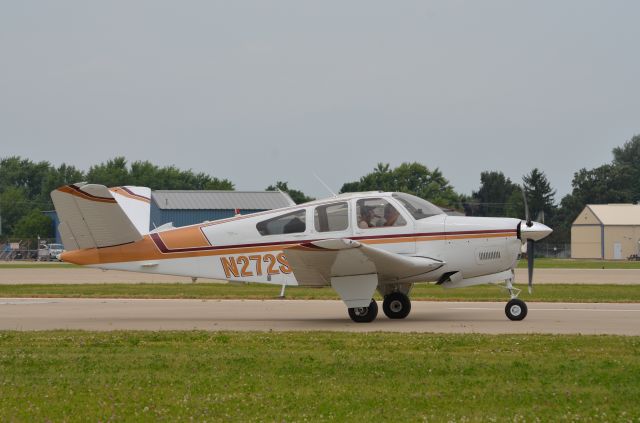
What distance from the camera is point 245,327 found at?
611 inches

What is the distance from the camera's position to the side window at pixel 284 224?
16469 millimetres

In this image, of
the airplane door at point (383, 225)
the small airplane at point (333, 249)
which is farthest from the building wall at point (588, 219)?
the airplane door at point (383, 225)

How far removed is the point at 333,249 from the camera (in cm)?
1477

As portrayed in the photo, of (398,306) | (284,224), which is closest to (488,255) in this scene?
(398,306)

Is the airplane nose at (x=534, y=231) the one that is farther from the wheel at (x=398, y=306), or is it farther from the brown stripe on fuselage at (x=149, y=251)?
the brown stripe on fuselage at (x=149, y=251)

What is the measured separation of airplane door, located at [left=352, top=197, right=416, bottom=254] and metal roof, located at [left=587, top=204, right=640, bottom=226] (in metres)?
81.7

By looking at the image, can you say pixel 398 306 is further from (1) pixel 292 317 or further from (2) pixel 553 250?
(2) pixel 553 250

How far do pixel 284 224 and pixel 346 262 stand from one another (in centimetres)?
188

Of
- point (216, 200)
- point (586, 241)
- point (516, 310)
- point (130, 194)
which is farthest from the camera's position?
point (586, 241)

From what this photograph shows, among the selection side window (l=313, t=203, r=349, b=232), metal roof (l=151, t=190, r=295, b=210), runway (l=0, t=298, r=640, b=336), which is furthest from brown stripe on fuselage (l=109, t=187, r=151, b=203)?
metal roof (l=151, t=190, r=295, b=210)

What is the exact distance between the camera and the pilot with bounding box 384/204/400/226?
16219 millimetres

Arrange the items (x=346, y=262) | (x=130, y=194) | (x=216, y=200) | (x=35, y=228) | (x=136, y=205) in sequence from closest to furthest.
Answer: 1. (x=346, y=262)
2. (x=136, y=205)
3. (x=130, y=194)
4. (x=216, y=200)
5. (x=35, y=228)

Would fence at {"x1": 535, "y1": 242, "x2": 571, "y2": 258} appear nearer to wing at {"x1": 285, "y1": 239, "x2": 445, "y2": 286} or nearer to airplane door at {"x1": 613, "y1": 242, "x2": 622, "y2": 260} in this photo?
airplane door at {"x1": 613, "y1": 242, "x2": 622, "y2": 260}

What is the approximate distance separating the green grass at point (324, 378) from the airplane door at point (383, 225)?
346 centimetres
